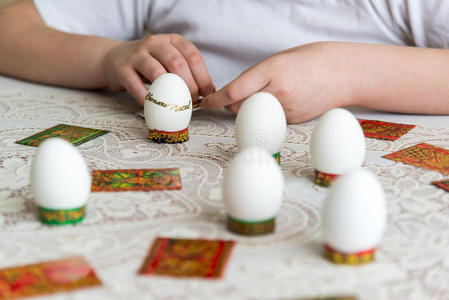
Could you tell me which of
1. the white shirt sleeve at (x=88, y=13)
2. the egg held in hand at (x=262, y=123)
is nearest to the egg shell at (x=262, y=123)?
the egg held in hand at (x=262, y=123)

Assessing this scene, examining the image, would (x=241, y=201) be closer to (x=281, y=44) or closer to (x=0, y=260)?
(x=0, y=260)

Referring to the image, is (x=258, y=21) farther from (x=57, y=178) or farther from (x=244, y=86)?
(x=57, y=178)

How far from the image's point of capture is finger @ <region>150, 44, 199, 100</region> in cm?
87

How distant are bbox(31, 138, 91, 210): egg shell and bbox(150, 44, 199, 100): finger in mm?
403

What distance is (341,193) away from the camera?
1.42ft

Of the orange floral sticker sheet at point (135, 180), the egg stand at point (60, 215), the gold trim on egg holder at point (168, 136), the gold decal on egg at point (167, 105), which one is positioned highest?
the gold decal on egg at point (167, 105)

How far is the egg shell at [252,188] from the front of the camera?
468 mm

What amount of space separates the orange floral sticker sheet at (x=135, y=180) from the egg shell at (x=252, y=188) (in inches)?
5.0

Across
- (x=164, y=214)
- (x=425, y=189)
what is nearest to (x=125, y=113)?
(x=164, y=214)

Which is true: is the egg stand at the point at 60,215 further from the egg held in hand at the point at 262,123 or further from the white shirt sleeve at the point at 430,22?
the white shirt sleeve at the point at 430,22

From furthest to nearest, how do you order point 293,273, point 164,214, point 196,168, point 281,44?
point 281,44 < point 196,168 < point 164,214 < point 293,273

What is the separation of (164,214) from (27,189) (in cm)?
18

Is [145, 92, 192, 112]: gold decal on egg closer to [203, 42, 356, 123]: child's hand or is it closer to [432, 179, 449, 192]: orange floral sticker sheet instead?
[203, 42, 356, 123]: child's hand

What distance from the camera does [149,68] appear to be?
88 cm
